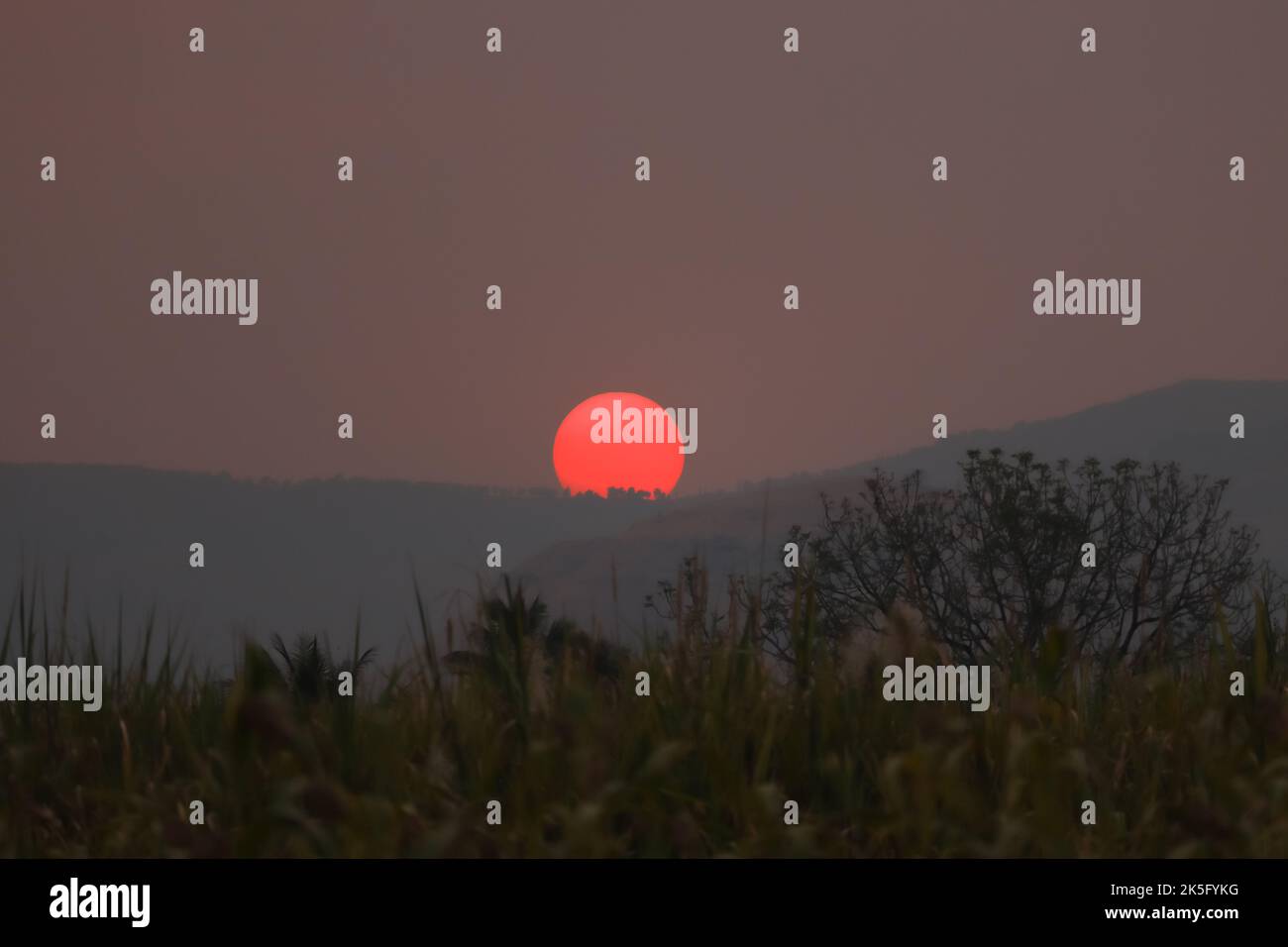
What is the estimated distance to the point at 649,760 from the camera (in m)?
4.63

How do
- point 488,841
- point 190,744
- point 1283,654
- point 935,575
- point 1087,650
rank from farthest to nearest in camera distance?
point 935,575 < point 1283,654 < point 1087,650 < point 190,744 < point 488,841

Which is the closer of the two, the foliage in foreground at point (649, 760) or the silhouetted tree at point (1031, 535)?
the foliage in foreground at point (649, 760)

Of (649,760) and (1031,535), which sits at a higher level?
(1031,535)

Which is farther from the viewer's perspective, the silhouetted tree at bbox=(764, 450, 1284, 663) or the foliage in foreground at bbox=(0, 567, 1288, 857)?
the silhouetted tree at bbox=(764, 450, 1284, 663)

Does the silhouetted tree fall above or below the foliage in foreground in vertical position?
above

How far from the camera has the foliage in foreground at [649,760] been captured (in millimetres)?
4324

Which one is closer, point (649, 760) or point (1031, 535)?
point (649, 760)

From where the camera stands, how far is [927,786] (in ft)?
13.9

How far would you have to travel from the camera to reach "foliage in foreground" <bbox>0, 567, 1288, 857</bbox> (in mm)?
4324

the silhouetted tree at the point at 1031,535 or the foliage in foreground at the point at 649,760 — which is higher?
the silhouetted tree at the point at 1031,535
